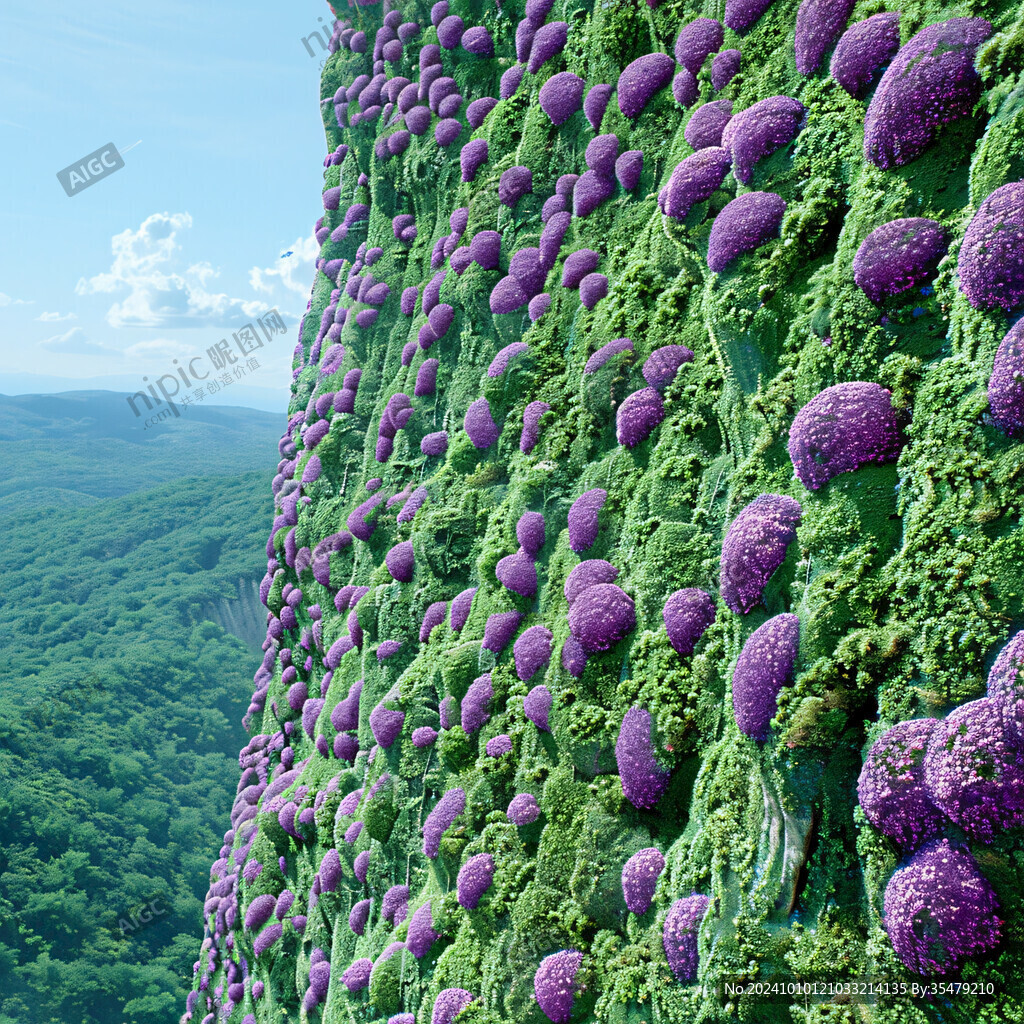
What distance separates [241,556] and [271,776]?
167ft

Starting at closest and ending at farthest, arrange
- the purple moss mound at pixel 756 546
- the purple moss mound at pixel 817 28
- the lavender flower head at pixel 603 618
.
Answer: the purple moss mound at pixel 756 546 → the purple moss mound at pixel 817 28 → the lavender flower head at pixel 603 618

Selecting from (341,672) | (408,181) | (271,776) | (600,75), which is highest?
(408,181)

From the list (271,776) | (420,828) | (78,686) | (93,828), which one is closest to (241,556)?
(78,686)

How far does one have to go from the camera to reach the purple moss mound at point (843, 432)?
217 cm

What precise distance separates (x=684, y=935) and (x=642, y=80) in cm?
381

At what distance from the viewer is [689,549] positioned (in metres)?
2.94

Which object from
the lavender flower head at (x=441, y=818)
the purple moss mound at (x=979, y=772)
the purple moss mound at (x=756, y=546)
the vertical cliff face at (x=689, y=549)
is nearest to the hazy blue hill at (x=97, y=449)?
the vertical cliff face at (x=689, y=549)

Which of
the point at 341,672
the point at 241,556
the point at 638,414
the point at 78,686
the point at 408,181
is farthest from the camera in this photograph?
the point at 241,556

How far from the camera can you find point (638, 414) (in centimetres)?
334

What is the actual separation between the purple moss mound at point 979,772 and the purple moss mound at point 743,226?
1710mm

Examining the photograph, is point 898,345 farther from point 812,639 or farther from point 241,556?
point 241,556

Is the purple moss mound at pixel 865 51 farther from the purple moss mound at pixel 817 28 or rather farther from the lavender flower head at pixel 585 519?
the lavender flower head at pixel 585 519

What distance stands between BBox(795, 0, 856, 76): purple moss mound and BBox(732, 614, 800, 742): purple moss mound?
79.1 inches

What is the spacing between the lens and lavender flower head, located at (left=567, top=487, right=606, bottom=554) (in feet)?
11.5
